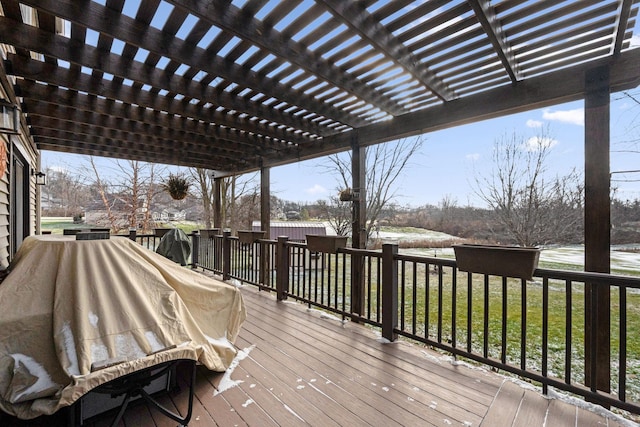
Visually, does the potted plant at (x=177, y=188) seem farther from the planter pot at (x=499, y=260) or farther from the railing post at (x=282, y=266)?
the planter pot at (x=499, y=260)

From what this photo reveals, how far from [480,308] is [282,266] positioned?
16.4 feet

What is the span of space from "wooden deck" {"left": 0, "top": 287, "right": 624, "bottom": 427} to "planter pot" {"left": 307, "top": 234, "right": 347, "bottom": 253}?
1.05m

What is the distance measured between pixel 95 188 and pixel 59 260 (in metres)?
13.3

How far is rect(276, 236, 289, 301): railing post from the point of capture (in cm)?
434

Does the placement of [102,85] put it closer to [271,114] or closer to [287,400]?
[271,114]

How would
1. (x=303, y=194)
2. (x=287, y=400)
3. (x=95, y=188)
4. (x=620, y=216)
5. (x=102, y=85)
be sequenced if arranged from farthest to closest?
1. (x=303, y=194)
2. (x=95, y=188)
3. (x=620, y=216)
4. (x=102, y=85)
5. (x=287, y=400)

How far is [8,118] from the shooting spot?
7.04 feet

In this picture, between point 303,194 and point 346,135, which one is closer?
point 346,135

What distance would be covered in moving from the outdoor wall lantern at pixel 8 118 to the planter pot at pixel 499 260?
3.30m

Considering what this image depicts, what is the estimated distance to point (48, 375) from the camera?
1.47 metres

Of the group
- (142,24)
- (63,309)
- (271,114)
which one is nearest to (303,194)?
(271,114)

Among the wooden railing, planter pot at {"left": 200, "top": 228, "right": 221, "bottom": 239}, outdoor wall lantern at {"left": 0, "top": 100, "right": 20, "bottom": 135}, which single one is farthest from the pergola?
planter pot at {"left": 200, "top": 228, "right": 221, "bottom": 239}

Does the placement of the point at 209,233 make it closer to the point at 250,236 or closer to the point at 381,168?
the point at 250,236

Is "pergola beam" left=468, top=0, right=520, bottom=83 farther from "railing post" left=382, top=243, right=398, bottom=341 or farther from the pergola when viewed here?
"railing post" left=382, top=243, right=398, bottom=341
